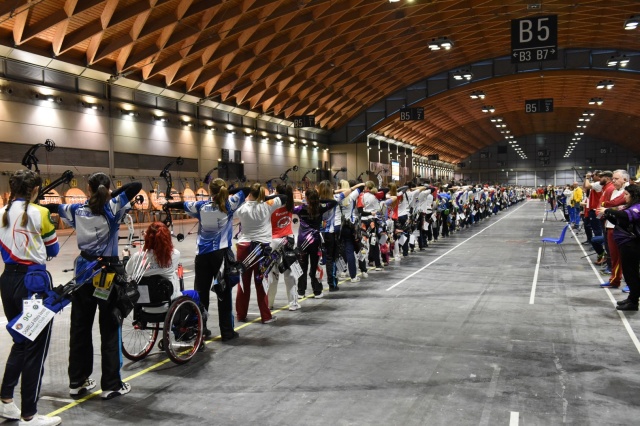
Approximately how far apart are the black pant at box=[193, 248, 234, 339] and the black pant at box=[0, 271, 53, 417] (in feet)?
7.15

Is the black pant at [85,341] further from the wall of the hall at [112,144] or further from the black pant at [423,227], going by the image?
the wall of the hall at [112,144]

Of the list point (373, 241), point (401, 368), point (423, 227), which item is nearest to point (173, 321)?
point (401, 368)

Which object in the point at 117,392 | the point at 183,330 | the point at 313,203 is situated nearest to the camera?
the point at 117,392

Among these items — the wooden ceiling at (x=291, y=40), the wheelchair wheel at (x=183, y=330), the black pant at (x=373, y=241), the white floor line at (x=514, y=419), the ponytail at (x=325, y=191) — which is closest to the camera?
the white floor line at (x=514, y=419)

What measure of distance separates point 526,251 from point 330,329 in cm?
939

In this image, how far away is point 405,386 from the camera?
441 centimetres

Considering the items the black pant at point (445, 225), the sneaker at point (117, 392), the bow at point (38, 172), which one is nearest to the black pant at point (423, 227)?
the black pant at point (445, 225)

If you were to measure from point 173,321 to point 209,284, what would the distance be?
96cm

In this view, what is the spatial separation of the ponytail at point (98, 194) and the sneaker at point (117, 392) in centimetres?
144

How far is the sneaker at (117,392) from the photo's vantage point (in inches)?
169

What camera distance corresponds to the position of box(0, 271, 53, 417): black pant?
12.4ft

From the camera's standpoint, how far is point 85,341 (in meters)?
4.45

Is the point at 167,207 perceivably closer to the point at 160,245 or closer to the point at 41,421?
the point at 160,245

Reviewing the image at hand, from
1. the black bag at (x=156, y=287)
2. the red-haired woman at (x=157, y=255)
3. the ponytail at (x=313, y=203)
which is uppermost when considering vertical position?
the ponytail at (x=313, y=203)
